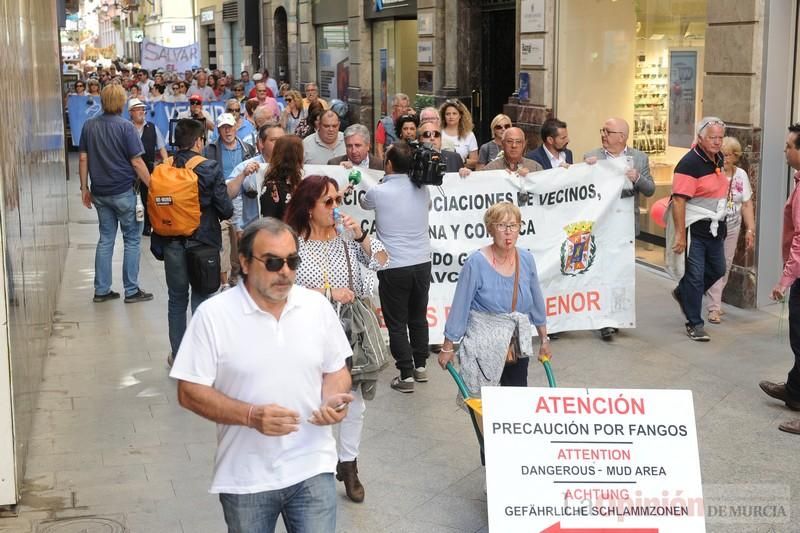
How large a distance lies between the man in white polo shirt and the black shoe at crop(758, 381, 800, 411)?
4.41 m

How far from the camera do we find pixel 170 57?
3347 centimetres

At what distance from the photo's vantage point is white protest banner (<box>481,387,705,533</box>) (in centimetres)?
497

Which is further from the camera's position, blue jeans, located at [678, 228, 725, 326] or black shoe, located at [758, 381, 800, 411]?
blue jeans, located at [678, 228, 725, 326]

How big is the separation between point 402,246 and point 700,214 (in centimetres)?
285

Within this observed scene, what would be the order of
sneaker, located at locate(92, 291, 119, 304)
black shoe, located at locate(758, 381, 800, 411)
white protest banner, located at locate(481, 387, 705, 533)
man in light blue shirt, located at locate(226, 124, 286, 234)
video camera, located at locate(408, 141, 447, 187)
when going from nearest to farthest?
white protest banner, located at locate(481, 387, 705, 533), black shoe, located at locate(758, 381, 800, 411), video camera, located at locate(408, 141, 447, 187), man in light blue shirt, located at locate(226, 124, 286, 234), sneaker, located at locate(92, 291, 119, 304)

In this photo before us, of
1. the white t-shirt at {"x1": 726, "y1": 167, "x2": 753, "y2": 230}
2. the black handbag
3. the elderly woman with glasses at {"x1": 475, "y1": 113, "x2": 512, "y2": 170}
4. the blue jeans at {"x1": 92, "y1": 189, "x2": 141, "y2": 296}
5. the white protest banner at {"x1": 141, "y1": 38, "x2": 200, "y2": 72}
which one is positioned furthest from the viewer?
the white protest banner at {"x1": 141, "y1": 38, "x2": 200, "y2": 72}

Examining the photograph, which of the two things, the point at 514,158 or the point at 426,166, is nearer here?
the point at 426,166

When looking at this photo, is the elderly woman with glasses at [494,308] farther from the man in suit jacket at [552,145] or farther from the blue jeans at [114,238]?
the blue jeans at [114,238]

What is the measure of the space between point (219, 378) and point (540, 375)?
4.85 metres

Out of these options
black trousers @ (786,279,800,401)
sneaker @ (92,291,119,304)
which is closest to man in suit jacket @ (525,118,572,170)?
black trousers @ (786,279,800,401)

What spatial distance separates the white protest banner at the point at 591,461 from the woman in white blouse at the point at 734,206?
190 inches

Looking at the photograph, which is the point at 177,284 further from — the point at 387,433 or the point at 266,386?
the point at 266,386

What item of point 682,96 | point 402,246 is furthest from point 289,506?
point 682,96

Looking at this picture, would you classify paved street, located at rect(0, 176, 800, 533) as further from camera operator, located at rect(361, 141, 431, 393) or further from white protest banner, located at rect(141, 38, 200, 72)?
white protest banner, located at rect(141, 38, 200, 72)
